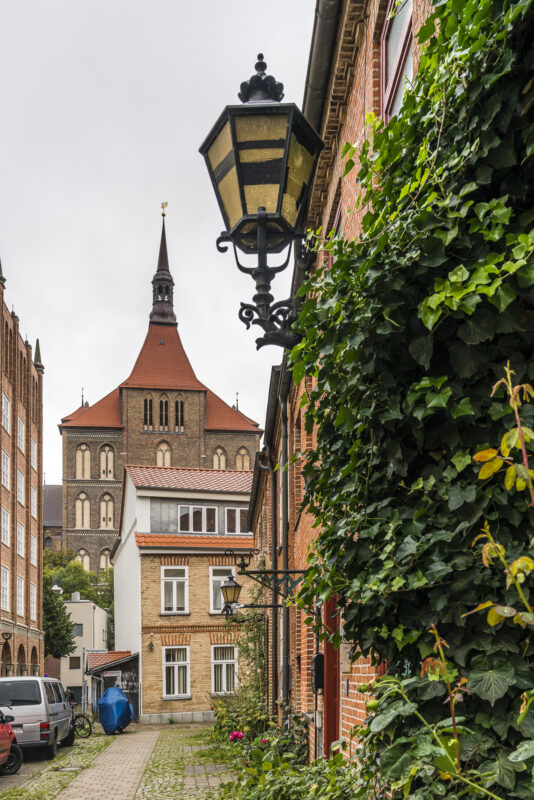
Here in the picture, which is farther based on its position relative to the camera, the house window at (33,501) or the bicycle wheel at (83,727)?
the house window at (33,501)


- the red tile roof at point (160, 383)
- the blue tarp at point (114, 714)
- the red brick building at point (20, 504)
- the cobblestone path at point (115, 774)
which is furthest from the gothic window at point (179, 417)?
the cobblestone path at point (115, 774)

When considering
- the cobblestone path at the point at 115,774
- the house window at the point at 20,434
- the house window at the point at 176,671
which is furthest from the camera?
the house window at the point at 20,434

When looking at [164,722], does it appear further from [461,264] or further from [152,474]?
[461,264]

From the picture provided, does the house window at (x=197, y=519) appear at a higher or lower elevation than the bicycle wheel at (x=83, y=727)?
higher

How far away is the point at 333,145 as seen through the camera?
344 inches

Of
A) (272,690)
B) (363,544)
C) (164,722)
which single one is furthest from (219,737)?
(363,544)

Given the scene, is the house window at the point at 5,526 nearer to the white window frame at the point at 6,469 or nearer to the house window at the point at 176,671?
the white window frame at the point at 6,469

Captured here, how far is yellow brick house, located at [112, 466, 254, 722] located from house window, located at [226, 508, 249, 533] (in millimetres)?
89

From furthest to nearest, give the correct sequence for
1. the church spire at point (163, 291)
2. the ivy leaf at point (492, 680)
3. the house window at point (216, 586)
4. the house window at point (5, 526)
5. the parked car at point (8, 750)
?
the church spire at point (163, 291)
the house window at point (5, 526)
the house window at point (216, 586)
the parked car at point (8, 750)
the ivy leaf at point (492, 680)

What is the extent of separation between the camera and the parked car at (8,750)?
18.0 m

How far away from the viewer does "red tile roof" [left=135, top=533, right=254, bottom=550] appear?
36522 millimetres

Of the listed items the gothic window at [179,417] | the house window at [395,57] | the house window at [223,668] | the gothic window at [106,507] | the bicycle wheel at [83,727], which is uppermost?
the gothic window at [179,417]

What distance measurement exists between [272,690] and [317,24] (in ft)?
47.1

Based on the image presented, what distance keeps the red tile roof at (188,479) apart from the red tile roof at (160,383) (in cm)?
4641
